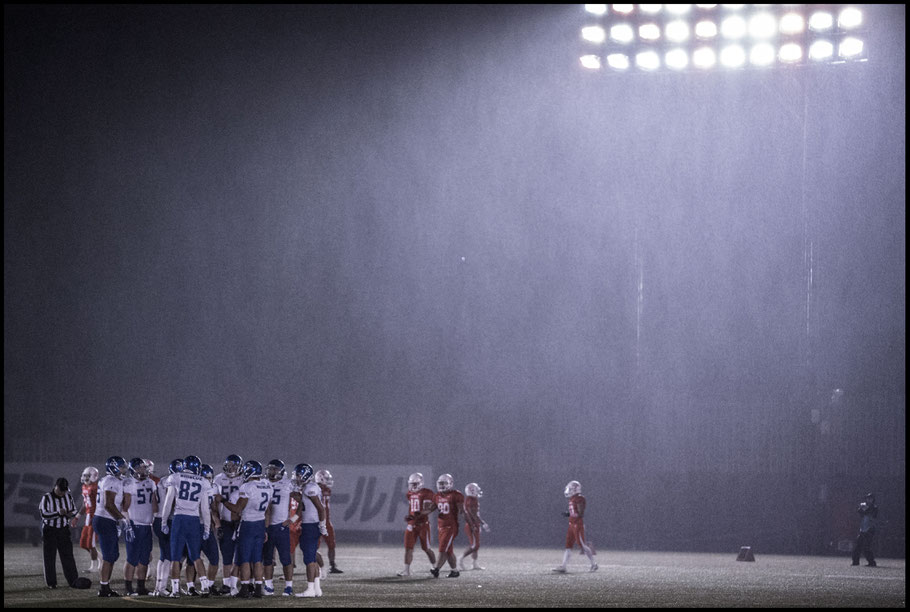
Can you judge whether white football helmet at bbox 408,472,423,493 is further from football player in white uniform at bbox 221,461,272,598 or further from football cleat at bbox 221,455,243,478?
football player in white uniform at bbox 221,461,272,598

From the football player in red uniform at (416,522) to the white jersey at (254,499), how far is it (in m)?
4.23

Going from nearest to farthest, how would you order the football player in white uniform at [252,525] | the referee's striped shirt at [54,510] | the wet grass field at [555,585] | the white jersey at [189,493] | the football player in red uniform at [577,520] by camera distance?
the wet grass field at [555,585] → the white jersey at [189,493] → the football player in white uniform at [252,525] → the referee's striped shirt at [54,510] → the football player in red uniform at [577,520]

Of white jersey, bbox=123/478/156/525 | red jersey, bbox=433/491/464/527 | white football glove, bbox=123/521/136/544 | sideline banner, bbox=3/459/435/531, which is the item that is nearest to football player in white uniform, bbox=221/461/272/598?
white jersey, bbox=123/478/156/525

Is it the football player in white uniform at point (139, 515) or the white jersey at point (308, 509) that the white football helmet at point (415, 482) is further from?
the football player in white uniform at point (139, 515)

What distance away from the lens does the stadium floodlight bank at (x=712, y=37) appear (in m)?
28.2

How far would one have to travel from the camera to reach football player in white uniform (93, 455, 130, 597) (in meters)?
15.9

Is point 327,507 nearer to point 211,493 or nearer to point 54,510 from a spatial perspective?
point 211,493

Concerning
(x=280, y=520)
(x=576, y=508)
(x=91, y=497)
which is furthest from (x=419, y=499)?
(x=91, y=497)

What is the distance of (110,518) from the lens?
53.3 ft

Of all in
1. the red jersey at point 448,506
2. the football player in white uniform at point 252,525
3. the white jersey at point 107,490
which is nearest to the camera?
the football player in white uniform at point 252,525

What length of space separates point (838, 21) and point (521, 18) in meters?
9.17

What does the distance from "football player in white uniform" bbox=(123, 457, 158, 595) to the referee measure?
5.42 ft

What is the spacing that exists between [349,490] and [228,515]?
49.7 feet

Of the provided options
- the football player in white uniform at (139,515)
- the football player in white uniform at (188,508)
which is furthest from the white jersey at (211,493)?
the football player in white uniform at (139,515)
